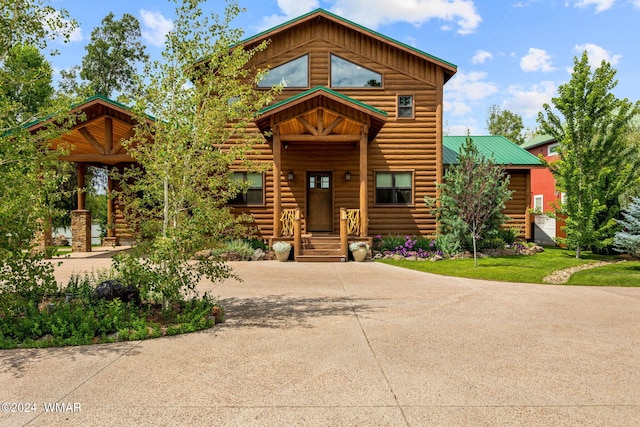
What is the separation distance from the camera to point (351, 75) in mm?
17688

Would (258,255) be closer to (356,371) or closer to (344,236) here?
(344,236)

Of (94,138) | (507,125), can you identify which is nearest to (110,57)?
(94,138)

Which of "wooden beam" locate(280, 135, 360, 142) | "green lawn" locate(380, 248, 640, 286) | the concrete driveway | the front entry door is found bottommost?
"green lawn" locate(380, 248, 640, 286)

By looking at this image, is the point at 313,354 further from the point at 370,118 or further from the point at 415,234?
the point at 415,234

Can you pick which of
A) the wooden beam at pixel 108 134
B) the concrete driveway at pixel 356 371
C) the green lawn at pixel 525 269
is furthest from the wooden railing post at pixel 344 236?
the wooden beam at pixel 108 134

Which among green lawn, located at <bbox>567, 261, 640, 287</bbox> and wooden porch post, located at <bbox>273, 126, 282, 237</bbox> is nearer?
green lawn, located at <bbox>567, 261, 640, 287</bbox>

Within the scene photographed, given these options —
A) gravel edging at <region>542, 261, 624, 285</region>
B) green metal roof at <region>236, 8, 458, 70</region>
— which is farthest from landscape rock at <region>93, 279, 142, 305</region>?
green metal roof at <region>236, 8, 458, 70</region>

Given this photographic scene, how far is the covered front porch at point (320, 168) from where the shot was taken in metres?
14.7

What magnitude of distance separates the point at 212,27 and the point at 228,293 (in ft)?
17.0

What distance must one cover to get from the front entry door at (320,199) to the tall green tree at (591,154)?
352 inches

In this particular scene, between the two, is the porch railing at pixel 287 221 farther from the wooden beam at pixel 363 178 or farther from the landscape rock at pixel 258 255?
the wooden beam at pixel 363 178

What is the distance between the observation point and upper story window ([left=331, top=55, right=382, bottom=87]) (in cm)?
1766

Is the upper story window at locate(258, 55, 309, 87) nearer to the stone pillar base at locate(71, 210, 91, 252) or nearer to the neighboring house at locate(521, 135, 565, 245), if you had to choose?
the stone pillar base at locate(71, 210, 91, 252)

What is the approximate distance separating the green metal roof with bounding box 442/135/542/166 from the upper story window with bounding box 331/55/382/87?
15.7 feet
